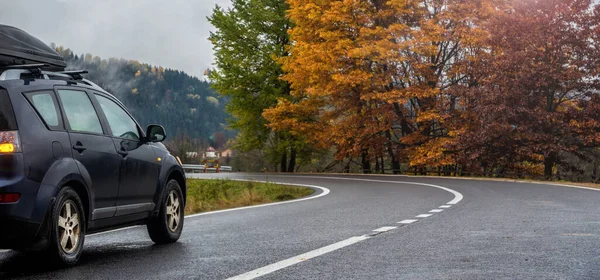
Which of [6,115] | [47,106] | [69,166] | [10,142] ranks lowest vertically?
[69,166]

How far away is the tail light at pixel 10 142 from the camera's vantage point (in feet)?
A: 21.9

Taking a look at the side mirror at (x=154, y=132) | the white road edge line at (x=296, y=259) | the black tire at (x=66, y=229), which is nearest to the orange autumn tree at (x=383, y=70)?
the white road edge line at (x=296, y=259)

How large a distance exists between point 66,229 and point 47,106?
1069 mm

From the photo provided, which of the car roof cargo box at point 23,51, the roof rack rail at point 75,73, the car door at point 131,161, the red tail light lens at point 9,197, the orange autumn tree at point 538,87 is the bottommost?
the red tail light lens at point 9,197

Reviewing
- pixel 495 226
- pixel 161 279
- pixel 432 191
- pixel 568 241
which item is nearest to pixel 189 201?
pixel 432 191

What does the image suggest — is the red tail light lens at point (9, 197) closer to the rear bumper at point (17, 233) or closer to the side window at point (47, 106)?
the rear bumper at point (17, 233)

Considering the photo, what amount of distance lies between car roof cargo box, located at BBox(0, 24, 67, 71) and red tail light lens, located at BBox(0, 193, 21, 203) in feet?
4.71

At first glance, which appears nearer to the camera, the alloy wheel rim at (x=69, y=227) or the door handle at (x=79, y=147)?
the alloy wheel rim at (x=69, y=227)

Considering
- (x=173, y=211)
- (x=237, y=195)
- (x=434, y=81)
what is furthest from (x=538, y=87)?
(x=173, y=211)

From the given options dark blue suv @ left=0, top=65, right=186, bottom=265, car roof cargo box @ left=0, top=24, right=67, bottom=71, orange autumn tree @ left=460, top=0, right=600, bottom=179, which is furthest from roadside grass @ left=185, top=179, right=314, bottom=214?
orange autumn tree @ left=460, top=0, right=600, bottom=179

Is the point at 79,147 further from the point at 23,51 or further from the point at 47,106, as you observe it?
the point at 23,51

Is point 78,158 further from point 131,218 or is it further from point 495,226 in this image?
point 495,226

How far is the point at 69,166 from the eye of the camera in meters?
7.28

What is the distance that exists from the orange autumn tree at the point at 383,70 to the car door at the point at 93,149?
25310mm
